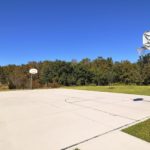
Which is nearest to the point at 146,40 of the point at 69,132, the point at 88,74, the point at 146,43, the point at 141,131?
the point at 146,43

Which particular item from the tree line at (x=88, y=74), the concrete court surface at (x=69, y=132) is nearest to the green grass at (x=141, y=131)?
the concrete court surface at (x=69, y=132)

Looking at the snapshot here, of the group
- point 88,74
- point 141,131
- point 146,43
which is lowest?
point 141,131

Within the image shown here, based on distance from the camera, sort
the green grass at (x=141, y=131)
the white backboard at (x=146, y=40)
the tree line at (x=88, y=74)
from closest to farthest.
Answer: the green grass at (x=141, y=131), the white backboard at (x=146, y=40), the tree line at (x=88, y=74)

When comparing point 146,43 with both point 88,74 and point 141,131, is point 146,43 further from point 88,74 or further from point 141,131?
point 88,74

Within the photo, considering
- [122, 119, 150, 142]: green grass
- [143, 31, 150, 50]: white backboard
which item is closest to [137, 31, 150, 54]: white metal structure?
[143, 31, 150, 50]: white backboard

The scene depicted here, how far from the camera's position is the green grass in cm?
415

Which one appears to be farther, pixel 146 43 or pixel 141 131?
pixel 146 43

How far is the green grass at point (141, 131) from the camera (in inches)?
163

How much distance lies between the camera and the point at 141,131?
4.53m

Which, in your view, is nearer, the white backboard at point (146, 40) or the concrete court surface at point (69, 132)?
the concrete court surface at point (69, 132)

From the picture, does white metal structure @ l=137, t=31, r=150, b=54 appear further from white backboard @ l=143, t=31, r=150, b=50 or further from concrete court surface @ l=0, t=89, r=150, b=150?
concrete court surface @ l=0, t=89, r=150, b=150

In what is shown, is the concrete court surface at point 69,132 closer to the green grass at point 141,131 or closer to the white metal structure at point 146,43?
the green grass at point 141,131

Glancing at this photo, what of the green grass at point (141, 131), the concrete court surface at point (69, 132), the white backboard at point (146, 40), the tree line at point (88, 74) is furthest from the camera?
the tree line at point (88, 74)

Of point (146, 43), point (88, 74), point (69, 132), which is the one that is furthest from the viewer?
point (88, 74)
